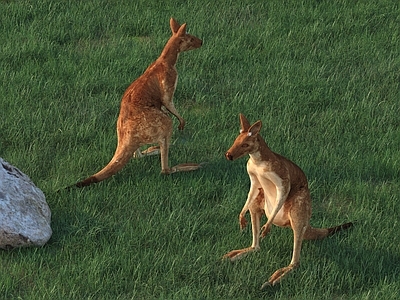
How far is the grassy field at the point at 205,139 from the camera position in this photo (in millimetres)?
7719

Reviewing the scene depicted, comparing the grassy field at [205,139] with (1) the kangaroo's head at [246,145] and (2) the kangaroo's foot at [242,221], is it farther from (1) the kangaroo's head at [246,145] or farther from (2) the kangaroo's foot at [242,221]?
(1) the kangaroo's head at [246,145]

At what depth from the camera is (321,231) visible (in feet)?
26.5

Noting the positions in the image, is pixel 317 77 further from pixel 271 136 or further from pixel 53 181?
pixel 53 181

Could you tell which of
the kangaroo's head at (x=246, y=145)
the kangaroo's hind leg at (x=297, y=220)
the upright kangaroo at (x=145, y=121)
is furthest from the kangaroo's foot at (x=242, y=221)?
the upright kangaroo at (x=145, y=121)

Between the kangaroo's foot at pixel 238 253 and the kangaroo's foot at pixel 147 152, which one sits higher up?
the kangaroo's foot at pixel 147 152

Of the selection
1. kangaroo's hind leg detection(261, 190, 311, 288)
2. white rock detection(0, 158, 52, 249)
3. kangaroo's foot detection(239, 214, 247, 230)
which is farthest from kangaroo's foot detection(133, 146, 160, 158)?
kangaroo's hind leg detection(261, 190, 311, 288)

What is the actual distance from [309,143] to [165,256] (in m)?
2.61

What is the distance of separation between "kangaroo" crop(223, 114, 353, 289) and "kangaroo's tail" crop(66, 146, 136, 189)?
1.53 metres

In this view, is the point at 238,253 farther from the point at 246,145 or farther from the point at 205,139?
the point at 205,139

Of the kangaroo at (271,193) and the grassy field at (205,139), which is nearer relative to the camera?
the kangaroo at (271,193)

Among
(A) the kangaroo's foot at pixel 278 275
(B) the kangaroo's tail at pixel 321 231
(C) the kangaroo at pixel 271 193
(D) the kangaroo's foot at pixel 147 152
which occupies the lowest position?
(A) the kangaroo's foot at pixel 278 275

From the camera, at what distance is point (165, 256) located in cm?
791

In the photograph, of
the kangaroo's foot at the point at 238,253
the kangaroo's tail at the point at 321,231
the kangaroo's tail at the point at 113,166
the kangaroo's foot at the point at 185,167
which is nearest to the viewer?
the kangaroo's foot at the point at 238,253

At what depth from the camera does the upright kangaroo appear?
356 inches
